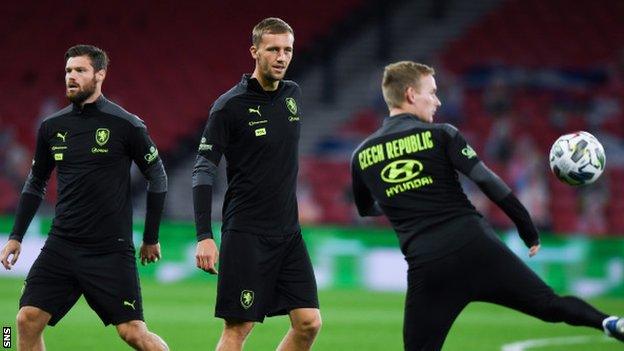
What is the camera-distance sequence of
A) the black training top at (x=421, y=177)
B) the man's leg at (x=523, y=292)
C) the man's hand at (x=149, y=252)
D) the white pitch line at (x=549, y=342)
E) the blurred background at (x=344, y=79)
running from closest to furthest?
the man's leg at (x=523, y=292), the black training top at (x=421, y=177), the man's hand at (x=149, y=252), the white pitch line at (x=549, y=342), the blurred background at (x=344, y=79)

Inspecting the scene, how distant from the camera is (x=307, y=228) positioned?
17141 mm

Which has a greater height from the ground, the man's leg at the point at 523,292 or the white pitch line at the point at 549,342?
the man's leg at the point at 523,292

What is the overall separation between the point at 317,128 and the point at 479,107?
3.14 m

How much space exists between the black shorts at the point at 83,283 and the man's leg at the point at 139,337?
38 millimetres

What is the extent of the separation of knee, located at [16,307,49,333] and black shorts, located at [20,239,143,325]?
→ 53 mm

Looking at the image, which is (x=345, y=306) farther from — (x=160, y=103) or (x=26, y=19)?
(x=26, y=19)

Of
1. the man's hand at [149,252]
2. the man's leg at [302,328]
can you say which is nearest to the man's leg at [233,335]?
the man's leg at [302,328]

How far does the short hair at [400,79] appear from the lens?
643 cm

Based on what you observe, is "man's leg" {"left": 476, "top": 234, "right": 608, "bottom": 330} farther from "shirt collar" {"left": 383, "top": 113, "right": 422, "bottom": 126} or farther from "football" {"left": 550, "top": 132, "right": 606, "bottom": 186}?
"football" {"left": 550, "top": 132, "right": 606, "bottom": 186}

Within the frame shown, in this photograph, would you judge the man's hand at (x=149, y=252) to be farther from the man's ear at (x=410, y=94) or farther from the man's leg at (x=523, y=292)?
the man's leg at (x=523, y=292)

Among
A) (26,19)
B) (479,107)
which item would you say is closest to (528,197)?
(479,107)

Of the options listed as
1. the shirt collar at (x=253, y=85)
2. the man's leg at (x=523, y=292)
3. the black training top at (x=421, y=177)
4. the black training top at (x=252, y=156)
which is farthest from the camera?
the shirt collar at (x=253, y=85)

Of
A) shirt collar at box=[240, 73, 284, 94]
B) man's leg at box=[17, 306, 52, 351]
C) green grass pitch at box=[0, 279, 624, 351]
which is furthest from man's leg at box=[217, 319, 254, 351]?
green grass pitch at box=[0, 279, 624, 351]

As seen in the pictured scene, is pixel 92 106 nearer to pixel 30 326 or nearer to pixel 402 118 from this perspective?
pixel 30 326
